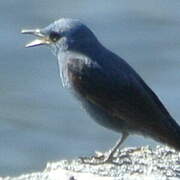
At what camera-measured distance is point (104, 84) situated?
24.2 ft

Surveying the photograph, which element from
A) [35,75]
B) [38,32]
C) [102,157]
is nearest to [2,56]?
[35,75]

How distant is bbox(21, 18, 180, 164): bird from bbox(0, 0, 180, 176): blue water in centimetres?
357

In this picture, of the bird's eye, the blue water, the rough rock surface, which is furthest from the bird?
the blue water

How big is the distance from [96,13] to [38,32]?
21.4 ft

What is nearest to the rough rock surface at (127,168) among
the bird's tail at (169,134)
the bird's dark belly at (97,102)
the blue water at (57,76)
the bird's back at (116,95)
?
the bird's tail at (169,134)

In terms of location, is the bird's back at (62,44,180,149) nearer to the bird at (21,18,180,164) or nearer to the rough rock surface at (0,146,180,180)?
the bird at (21,18,180,164)

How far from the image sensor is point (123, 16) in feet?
46.6

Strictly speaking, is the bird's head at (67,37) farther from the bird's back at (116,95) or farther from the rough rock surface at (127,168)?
the rough rock surface at (127,168)

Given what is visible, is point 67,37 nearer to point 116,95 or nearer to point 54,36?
point 54,36

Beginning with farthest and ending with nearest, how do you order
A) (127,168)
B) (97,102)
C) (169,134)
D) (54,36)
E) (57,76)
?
(57,76) < (54,36) < (97,102) < (169,134) < (127,168)

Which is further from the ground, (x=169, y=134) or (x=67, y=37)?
(x=67, y=37)

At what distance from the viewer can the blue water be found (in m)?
11.8

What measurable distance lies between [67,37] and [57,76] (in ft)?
16.5

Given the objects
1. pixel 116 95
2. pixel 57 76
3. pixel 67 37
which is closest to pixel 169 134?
pixel 116 95
